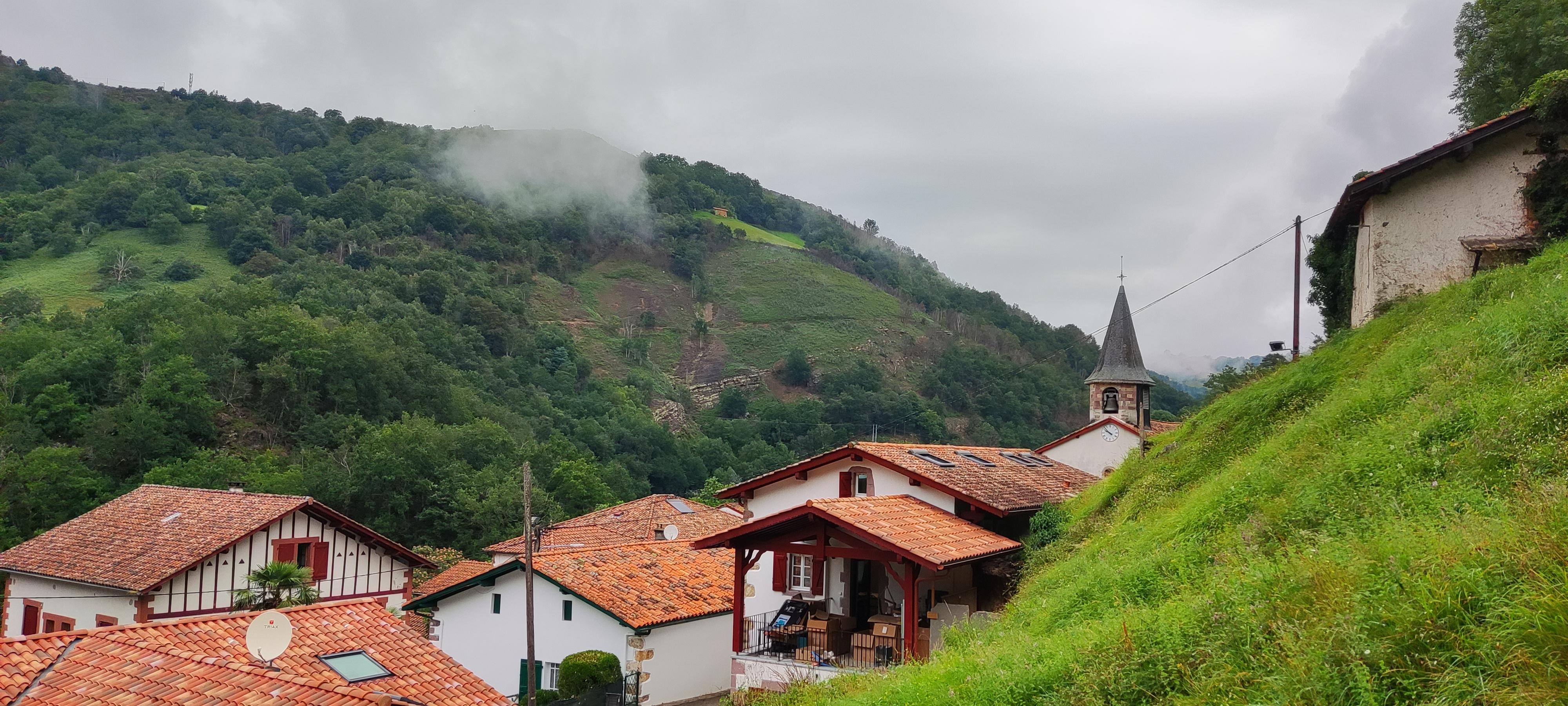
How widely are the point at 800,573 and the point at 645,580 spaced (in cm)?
382

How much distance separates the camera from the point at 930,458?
24.5m

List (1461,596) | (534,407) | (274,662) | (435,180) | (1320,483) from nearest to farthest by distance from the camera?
(1461,596), (1320,483), (274,662), (534,407), (435,180)

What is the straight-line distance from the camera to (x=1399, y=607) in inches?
213

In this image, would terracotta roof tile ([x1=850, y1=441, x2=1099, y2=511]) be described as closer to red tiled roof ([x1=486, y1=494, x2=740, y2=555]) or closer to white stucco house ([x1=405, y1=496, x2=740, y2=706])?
white stucco house ([x1=405, y1=496, x2=740, y2=706])

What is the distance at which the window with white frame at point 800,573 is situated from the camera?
21.5 m

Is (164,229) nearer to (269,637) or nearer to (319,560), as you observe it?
(319,560)

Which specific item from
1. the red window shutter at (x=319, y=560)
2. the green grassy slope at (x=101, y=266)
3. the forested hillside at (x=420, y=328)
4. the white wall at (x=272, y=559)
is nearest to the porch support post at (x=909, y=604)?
the white wall at (x=272, y=559)

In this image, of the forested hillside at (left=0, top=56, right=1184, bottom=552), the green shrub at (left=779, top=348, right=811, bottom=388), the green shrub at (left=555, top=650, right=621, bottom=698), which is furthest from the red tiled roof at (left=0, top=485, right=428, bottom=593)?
the green shrub at (left=779, top=348, right=811, bottom=388)

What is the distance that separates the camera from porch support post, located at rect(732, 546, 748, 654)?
18.4m

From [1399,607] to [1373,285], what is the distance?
14.1m

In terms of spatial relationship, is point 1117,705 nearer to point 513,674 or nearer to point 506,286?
point 513,674

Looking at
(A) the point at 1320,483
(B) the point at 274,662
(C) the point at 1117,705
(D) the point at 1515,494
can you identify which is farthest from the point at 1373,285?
(B) the point at 274,662

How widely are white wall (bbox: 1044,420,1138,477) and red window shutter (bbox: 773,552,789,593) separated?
1839cm

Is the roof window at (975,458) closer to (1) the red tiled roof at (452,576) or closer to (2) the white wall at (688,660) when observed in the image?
(2) the white wall at (688,660)
